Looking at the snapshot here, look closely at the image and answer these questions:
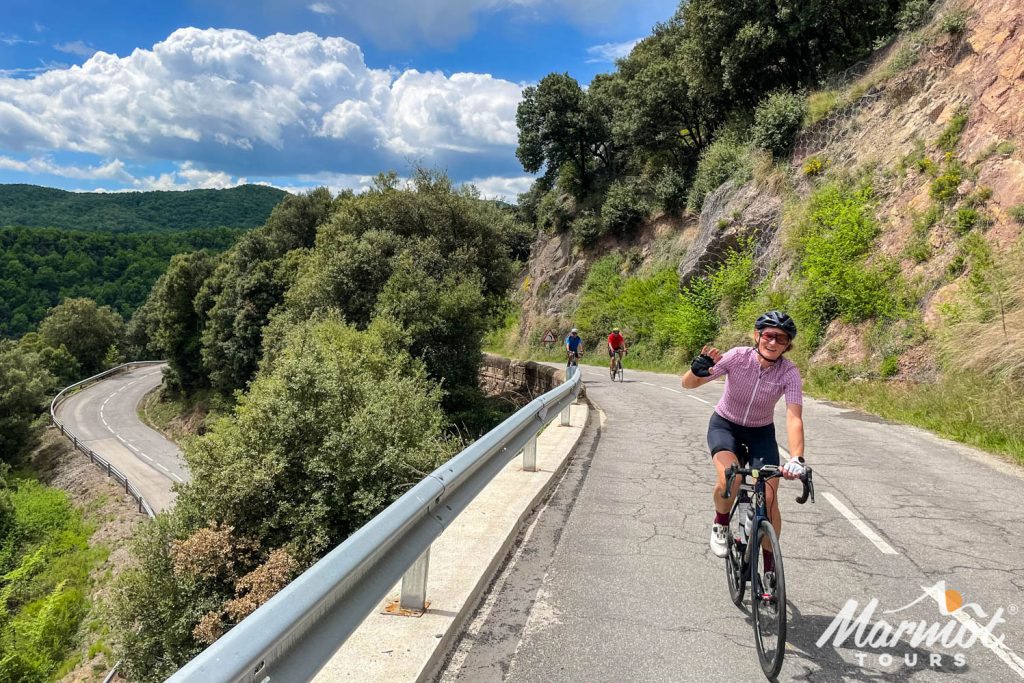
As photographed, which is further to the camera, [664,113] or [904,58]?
[664,113]

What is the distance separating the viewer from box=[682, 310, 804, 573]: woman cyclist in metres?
4.14

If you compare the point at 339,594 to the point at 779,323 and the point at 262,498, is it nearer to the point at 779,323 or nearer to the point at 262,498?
the point at 779,323

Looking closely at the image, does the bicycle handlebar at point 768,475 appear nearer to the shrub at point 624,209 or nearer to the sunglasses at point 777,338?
the sunglasses at point 777,338

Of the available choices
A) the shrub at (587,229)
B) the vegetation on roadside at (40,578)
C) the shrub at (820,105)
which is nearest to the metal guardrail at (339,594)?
the vegetation on roadside at (40,578)

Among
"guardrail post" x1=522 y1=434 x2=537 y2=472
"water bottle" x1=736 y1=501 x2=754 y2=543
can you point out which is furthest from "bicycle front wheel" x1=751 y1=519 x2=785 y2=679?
"guardrail post" x1=522 y1=434 x2=537 y2=472

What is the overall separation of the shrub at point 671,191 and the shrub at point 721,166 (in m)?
1.72

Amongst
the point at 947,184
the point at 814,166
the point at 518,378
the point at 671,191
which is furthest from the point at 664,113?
the point at 947,184

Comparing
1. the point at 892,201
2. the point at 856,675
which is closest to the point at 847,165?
the point at 892,201

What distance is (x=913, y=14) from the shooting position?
2244 centimetres

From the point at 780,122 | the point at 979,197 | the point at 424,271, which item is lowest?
the point at 424,271

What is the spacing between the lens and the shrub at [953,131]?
1791 centimetres

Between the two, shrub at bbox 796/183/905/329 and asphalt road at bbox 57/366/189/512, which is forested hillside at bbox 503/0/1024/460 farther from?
asphalt road at bbox 57/366/189/512

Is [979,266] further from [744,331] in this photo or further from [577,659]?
[577,659]

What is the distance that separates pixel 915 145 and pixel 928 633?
20.4m
